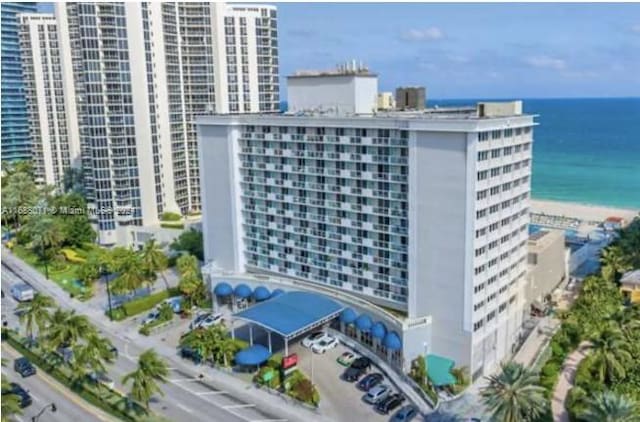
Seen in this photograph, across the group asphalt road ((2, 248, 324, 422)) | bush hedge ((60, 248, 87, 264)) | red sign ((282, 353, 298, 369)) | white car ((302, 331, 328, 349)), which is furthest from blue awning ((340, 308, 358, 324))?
bush hedge ((60, 248, 87, 264))

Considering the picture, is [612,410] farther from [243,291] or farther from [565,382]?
[243,291]

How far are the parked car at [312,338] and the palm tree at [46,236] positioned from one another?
48.2 meters

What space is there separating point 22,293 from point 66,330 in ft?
92.1

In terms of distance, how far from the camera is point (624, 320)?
53.4m

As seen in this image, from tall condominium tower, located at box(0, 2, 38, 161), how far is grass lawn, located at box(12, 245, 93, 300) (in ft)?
228

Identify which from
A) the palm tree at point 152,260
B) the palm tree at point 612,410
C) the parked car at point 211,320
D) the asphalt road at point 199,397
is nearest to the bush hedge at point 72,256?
the palm tree at point 152,260

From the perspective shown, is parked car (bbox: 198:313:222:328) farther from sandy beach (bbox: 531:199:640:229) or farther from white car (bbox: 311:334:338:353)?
sandy beach (bbox: 531:199:640:229)

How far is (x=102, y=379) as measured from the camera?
184ft

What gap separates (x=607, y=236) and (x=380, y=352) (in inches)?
2303

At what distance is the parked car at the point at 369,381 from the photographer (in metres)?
54.2

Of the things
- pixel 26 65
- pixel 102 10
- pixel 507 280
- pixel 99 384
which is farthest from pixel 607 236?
pixel 26 65

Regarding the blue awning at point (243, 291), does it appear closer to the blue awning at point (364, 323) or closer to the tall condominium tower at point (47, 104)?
the blue awning at point (364, 323)

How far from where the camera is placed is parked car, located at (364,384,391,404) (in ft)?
170

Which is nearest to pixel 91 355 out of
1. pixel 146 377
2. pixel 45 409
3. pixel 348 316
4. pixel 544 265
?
pixel 45 409
